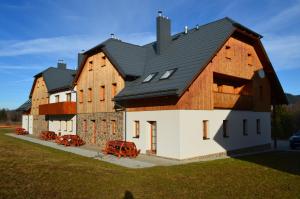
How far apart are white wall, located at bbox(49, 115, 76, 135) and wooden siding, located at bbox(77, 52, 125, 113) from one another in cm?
203

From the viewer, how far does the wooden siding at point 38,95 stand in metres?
38.2

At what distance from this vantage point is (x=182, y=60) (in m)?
19.8

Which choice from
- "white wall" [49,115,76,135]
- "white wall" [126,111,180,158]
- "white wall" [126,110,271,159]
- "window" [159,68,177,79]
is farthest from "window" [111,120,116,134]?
"white wall" [49,115,76,135]

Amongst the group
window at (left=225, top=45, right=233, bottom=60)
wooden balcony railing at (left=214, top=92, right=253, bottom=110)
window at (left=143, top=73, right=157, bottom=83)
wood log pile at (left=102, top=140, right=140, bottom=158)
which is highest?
window at (left=225, top=45, right=233, bottom=60)

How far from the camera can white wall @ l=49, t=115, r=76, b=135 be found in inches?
1158

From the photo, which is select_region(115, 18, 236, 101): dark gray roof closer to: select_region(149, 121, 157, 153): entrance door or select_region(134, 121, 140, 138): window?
select_region(134, 121, 140, 138): window

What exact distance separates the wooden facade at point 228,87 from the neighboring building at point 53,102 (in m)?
10.2

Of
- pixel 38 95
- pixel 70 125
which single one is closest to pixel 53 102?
pixel 70 125

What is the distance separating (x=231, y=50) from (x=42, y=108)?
22917mm

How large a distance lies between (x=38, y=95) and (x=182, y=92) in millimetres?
29349

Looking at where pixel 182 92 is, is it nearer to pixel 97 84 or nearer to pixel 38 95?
pixel 97 84

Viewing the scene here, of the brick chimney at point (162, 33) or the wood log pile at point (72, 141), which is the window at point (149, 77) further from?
the wood log pile at point (72, 141)

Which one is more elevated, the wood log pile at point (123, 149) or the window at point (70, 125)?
the window at point (70, 125)

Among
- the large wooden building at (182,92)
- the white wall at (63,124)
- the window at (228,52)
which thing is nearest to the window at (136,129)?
the large wooden building at (182,92)
